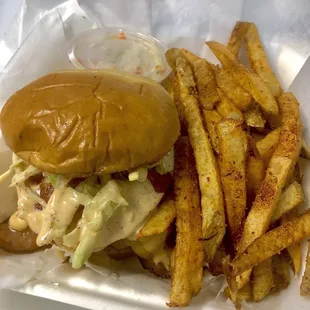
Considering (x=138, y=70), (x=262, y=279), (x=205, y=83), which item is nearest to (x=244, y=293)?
(x=262, y=279)

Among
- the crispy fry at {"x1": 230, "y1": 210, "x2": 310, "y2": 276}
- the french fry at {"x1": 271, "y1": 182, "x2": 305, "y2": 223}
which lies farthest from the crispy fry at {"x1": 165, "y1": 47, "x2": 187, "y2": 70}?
the crispy fry at {"x1": 230, "y1": 210, "x2": 310, "y2": 276}

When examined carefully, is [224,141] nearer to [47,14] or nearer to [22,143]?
[22,143]

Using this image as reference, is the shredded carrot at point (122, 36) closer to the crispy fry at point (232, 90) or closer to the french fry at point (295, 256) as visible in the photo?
the crispy fry at point (232, 90)

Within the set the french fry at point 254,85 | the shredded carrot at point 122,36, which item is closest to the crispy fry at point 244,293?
the french fry at point 254,85

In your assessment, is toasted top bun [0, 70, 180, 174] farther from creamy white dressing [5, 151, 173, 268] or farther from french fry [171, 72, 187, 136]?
french fry [171, 72, 187, 136]

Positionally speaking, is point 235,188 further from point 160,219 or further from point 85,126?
point 85,126

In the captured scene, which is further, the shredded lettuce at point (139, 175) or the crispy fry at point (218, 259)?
the crispy fry at point (218, 259)
